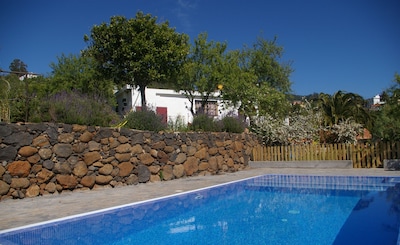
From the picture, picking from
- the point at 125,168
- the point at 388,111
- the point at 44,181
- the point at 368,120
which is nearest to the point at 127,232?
the point at 44,181

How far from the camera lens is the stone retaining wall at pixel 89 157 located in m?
7.39

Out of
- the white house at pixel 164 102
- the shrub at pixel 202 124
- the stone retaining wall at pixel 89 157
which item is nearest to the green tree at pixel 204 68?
the white house at pixel 164 102

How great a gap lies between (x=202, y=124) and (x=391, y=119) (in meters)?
7.28

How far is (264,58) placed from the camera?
2930 centimetres

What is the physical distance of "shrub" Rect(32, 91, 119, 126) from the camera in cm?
858

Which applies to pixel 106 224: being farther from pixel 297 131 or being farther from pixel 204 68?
pixel 204 68

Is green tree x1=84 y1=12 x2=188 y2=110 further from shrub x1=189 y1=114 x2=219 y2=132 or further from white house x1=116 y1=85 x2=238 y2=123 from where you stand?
white house x1=116 y1=85 x2=238 y2=123

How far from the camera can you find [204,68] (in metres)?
20.9

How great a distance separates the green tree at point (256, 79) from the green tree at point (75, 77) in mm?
9863

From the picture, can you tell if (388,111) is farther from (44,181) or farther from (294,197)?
(44,181)

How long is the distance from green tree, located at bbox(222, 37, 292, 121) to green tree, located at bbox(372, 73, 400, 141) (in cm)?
643

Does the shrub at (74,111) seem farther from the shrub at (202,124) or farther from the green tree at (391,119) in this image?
the green tree at (391,119)

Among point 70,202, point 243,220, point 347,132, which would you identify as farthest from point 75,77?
point 243,220

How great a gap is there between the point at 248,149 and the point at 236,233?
10450mm
